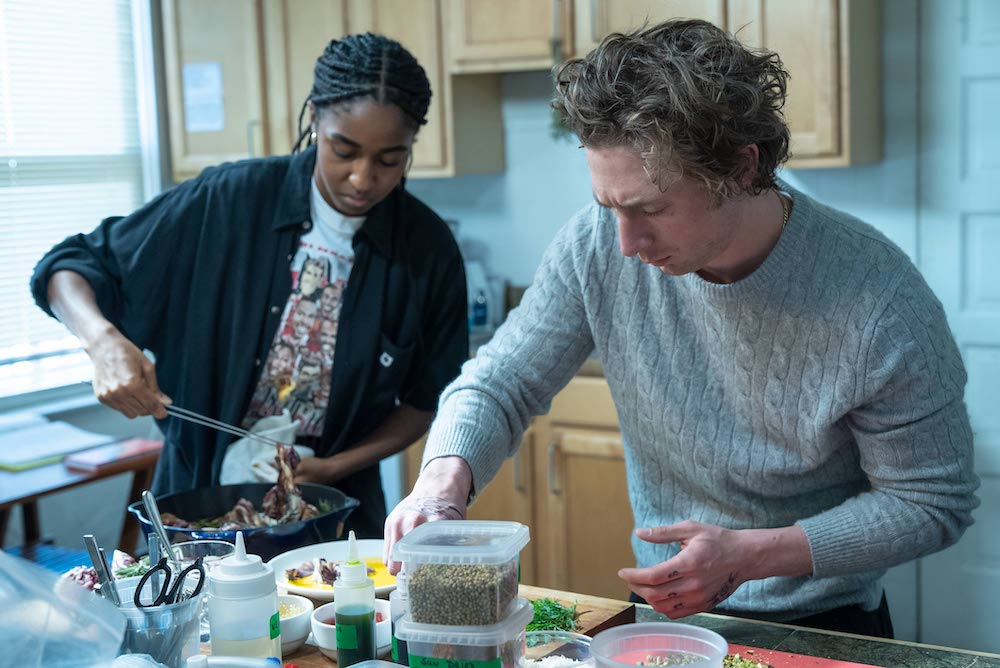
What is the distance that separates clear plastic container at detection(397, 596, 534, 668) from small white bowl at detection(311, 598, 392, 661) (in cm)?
20

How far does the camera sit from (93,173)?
371 cm

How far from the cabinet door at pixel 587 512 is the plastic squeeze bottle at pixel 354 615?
73.9 inches

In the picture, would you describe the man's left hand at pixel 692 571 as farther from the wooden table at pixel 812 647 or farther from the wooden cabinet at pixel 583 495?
the wooden cabinet at pixel 583 495

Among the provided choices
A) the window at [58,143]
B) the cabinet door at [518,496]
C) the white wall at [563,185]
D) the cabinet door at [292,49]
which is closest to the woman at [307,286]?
the cabinet door at [518,496]

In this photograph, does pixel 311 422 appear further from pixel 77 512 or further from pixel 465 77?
pixel 77 512

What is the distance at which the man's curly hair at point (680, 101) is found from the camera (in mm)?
1256

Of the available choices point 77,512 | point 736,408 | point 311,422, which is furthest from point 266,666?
point 77,512

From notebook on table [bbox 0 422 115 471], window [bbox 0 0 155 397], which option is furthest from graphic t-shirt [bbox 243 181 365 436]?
window [bbox 0 0 155 397]

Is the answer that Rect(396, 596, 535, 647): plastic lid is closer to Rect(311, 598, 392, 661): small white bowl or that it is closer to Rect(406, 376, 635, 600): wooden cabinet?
Rect(311, 598, 392, 661): small white bowl

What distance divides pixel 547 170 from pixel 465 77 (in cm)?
40

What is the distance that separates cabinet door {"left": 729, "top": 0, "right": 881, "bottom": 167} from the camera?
2.70 metres

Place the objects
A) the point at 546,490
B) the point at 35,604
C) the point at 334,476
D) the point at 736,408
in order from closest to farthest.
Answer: the point at 35,604 → the point at 736,408 → the point at 334,476 → the point at 546,490

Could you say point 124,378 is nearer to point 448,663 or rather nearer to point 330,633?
point 330,633

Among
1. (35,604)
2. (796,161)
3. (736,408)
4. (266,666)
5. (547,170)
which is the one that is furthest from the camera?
(547,170)
